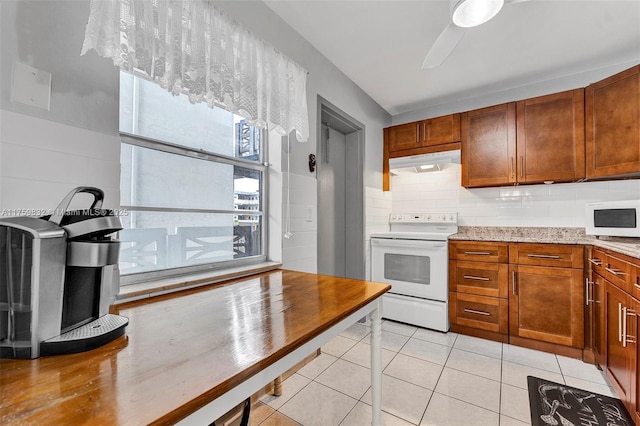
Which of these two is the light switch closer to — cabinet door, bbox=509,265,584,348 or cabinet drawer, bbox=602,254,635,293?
cabinet drawer, bbox=602,254,635,293

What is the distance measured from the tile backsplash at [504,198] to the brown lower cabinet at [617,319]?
0.77 metres

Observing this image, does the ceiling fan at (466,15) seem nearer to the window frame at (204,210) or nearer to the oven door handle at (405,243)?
the window frame at (204,210)

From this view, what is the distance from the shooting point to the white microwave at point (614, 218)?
192 cm

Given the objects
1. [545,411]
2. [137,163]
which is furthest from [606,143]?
[137,163]

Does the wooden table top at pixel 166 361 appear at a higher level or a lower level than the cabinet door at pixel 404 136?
lower

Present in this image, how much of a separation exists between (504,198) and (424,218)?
0.85 meters

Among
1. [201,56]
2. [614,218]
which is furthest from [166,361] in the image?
[614,218]

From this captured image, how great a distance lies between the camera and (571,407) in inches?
66.1

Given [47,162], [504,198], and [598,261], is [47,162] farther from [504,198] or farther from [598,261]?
[504,198]

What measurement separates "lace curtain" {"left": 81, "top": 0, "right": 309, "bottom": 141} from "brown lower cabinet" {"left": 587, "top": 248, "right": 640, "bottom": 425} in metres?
2.04

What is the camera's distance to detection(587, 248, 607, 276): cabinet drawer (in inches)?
76.3

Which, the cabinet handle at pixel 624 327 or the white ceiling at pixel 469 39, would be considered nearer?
the cabinet handle at pixel 624 327

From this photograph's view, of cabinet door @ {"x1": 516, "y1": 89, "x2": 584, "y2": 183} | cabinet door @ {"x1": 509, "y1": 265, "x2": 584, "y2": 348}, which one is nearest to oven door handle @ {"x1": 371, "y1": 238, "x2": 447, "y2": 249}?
cabinet door @ {"x1": 509, "y1": 265, "x2": 584, "y2": 348}

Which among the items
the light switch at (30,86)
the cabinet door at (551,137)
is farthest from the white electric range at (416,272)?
the light switch at (30,86)
